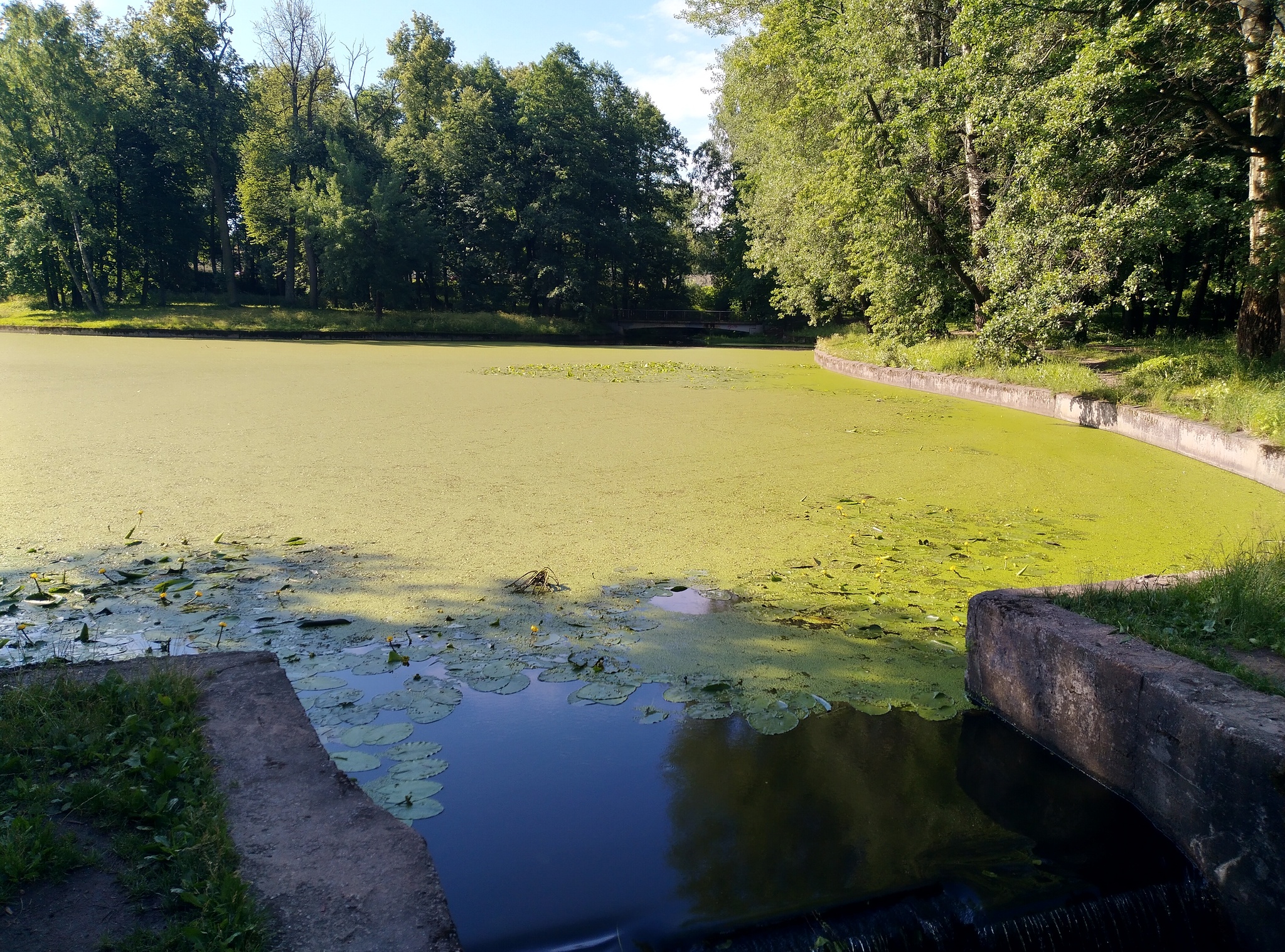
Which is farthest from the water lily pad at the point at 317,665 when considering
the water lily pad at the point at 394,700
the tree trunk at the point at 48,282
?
the tree trunk at the point at 48,282

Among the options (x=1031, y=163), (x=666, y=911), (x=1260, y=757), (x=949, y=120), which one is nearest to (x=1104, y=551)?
(x=1260, y=757)

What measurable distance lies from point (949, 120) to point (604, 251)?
22.8m

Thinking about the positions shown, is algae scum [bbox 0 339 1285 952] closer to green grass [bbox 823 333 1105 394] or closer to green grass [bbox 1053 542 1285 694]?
green grass [bbox 1053 542 1285 694]

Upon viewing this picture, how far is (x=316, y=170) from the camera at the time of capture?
28328 mm

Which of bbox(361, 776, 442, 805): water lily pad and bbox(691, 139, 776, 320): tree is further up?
bbox(691, 139, 776, 320): tree

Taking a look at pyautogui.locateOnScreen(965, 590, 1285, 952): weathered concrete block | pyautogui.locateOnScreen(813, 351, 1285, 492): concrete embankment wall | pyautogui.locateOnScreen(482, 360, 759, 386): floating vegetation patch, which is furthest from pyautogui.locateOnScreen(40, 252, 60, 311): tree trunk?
pyautogui.locateOnScreen(965, 590, 1285, 952): weathered concrete block

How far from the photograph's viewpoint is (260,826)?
1939mm

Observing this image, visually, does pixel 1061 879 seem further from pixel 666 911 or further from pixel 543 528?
pixel 543 528

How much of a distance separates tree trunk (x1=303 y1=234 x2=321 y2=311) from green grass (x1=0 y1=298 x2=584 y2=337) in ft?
2.64

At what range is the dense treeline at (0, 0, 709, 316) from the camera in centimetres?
2708

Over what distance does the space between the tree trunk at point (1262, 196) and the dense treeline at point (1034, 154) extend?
0.07 feet

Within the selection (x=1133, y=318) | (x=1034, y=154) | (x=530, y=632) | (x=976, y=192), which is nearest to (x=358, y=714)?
(x=530, y=632)

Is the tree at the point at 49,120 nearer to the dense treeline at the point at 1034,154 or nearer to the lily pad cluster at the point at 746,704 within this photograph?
the dense treeline at the point at 1034,154

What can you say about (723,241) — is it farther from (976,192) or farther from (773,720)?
(773,720)
